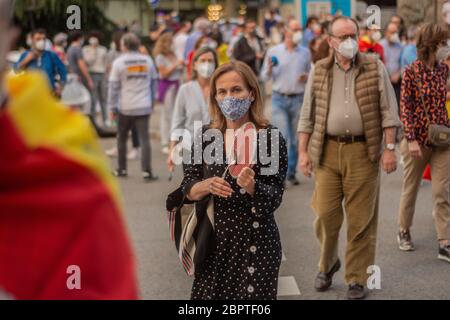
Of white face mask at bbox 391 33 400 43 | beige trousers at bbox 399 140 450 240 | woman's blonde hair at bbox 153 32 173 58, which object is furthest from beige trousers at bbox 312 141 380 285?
woman's blonde hair at bbox 153 32 173 58

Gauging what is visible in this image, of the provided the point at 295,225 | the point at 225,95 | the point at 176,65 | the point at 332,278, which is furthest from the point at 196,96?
the point at 176,65

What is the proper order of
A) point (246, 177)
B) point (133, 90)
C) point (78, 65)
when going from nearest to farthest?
point (246, 177)
point (133, 90)
point (78, 65)

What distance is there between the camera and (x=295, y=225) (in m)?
7.76

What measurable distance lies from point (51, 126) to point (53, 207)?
0.14m

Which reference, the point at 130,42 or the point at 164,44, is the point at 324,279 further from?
the point at 164,44

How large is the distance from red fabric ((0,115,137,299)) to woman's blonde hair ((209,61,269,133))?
2640 mm

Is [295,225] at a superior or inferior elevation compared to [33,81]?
inferior

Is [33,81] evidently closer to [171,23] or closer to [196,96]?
[196,96]

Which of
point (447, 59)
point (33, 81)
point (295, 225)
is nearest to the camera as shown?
point (33, 81)

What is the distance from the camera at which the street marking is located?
18.6 ft

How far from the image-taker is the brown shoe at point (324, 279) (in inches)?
225

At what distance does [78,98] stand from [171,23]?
9.32 m

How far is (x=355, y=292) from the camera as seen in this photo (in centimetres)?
550

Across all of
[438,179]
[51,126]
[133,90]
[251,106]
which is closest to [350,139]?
[438,179]
